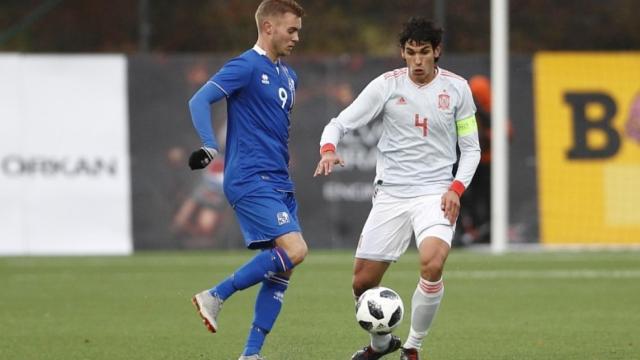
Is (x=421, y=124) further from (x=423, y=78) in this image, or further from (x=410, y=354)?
(x=410, y=354)

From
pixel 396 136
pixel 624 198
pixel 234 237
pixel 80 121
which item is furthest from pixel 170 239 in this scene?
pixel 396 136

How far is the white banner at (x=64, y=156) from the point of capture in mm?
16750

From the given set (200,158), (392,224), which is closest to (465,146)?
(392,224)

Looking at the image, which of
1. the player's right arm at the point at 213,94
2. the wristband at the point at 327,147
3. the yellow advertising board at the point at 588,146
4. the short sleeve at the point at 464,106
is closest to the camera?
the player's right arm at the point at 213,94

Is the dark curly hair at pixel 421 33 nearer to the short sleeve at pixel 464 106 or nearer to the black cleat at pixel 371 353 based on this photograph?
Result: the short sleeve at pixel 464 106

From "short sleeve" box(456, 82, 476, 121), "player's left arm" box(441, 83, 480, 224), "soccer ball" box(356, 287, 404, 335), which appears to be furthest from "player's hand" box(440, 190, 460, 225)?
"soccer ball" box(356, 287, 404, 335)

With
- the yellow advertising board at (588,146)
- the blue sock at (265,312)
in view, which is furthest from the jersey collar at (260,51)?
the yellow advertising board at (588,146)

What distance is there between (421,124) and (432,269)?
2.99 feet

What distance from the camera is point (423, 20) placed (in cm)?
801

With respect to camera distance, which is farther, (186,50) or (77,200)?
(186,50)

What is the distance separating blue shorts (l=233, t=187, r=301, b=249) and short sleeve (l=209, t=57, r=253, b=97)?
615 mm

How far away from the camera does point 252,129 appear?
7.82 meters

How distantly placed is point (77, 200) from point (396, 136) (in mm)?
9390

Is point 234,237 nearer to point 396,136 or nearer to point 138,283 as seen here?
point 138,283
